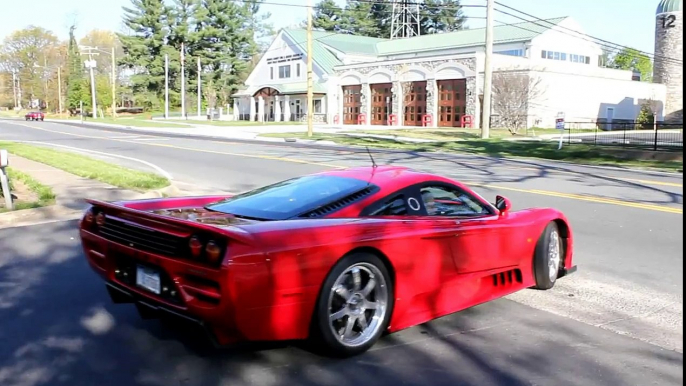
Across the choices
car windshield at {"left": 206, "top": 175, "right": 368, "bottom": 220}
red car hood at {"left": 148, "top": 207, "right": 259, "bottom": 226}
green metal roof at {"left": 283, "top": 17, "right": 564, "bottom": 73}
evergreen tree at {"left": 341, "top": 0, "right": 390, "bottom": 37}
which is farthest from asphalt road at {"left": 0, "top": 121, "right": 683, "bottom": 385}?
evergreen tree at {"left": 341, "top": 0, "right": 390, "bottom": 37}

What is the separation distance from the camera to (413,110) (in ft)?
178

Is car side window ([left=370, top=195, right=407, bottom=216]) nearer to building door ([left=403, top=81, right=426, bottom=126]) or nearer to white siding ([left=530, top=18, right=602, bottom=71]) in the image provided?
building door ([left=403, top=81, right=426, bottom=126])

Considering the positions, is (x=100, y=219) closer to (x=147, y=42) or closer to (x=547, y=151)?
(x=547, y=151)

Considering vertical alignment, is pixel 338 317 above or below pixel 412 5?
below

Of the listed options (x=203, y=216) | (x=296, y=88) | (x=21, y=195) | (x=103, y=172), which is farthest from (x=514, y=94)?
(x=203, y=216)

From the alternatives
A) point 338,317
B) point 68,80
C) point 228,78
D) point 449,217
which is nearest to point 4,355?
point 338,317

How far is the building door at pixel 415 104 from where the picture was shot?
53.3 meters

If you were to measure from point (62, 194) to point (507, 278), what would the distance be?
29.9 feet

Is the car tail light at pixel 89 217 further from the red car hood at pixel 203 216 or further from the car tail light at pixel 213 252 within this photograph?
the car tail light at pixel 213 252

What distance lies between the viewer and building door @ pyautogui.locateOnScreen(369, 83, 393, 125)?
56.7 meters

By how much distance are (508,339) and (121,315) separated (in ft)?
9.88

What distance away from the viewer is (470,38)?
59.8 m

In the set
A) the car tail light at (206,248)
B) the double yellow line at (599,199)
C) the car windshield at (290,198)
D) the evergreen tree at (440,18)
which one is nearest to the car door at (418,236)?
the car windshield at (290,198)

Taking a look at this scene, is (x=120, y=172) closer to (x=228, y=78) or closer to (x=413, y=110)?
(x=413, y=110)
